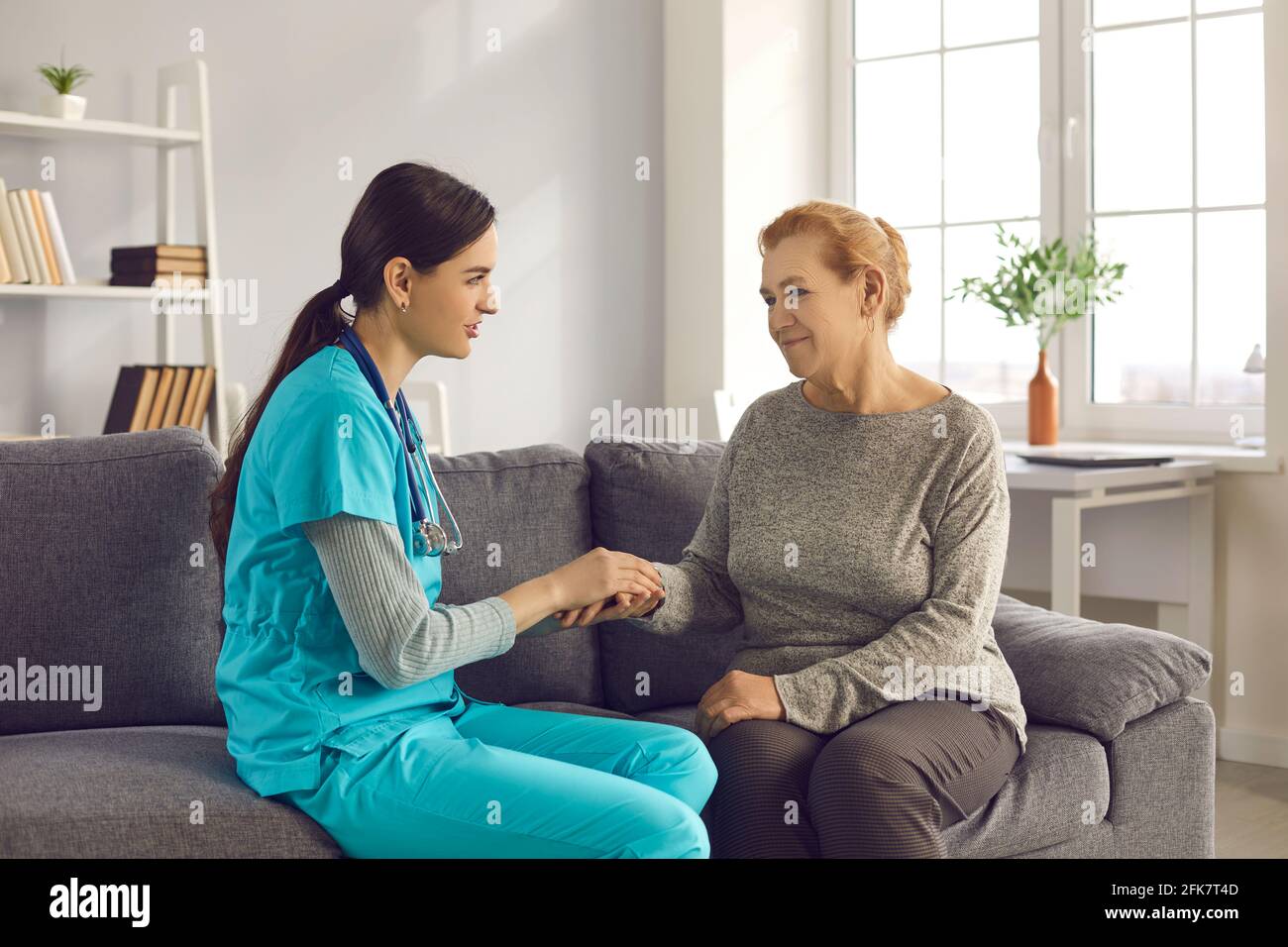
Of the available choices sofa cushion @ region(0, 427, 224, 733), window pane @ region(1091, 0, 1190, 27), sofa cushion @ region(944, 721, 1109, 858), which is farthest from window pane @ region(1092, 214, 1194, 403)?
sofa cushion @ region(0, 427, 224, 733)

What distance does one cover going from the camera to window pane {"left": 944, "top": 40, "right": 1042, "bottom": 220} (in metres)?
4.18

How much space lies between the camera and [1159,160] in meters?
3.93

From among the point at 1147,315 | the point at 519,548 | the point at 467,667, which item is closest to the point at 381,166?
the point at 519,548

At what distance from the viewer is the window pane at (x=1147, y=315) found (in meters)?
3.91

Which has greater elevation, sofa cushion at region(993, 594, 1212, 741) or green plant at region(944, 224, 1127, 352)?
green plant at region(944, 224, 1127, 352)

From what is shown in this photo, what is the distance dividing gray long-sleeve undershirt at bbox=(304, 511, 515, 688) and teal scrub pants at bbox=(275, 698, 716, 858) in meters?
0.10

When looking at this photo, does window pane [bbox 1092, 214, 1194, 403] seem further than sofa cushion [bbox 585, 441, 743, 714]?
Yes

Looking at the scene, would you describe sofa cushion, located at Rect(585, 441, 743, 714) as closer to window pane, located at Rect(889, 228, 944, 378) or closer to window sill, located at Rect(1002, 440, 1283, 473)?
window sill, located at Rect(1002, 440, 1283, 473)

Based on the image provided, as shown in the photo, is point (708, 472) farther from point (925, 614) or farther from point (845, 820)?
point (845, 820)

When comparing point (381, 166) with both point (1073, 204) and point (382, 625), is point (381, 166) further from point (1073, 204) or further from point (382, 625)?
point (382, 625)

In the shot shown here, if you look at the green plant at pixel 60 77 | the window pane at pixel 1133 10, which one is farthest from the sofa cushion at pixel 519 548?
the window pane at pixel 1133 10
